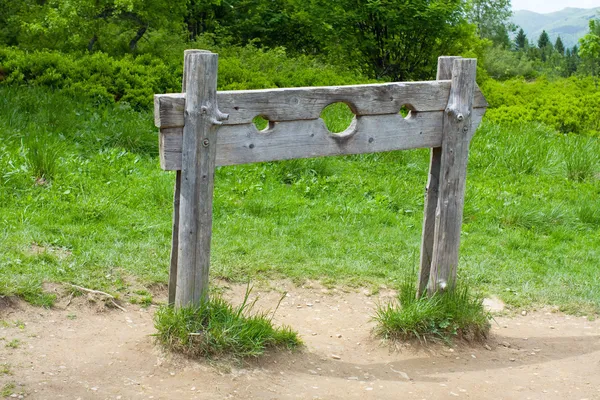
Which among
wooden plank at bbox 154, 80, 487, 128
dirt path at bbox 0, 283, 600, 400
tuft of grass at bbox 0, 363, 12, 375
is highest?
wooden plank at bbox 154, 80, 487, 128

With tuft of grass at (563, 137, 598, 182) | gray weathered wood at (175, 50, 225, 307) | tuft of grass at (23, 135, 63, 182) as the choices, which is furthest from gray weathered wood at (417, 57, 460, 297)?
tuft of grass at (563, 137, 598, 182)

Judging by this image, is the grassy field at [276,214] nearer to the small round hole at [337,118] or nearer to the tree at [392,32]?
the small round hole at [337,118]

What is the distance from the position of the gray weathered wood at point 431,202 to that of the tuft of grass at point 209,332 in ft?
4.32

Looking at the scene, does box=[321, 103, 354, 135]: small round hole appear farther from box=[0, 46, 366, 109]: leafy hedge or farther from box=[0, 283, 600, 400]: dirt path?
box=[0, 283, 600, 400]: dirt path

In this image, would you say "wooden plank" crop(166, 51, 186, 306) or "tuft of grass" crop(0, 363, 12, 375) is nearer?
"tuft of grass" crop(0, 363, 12, 375)

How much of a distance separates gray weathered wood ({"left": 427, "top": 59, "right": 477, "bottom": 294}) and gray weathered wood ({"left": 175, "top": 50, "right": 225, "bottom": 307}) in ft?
5.46

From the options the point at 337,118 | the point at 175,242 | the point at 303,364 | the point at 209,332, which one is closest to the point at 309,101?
the point at 175,242

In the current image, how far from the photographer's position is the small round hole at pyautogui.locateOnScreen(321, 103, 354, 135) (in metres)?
10.4

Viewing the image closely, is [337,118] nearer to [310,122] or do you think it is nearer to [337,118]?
[337,118]

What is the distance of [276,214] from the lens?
789cm

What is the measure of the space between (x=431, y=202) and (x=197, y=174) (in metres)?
1.79

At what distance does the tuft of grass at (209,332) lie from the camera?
189 inches

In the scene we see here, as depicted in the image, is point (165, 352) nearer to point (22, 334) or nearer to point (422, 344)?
point (22, 334)

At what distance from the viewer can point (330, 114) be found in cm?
1141
